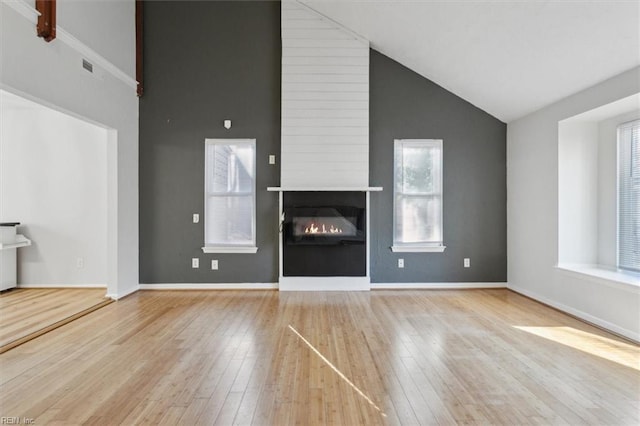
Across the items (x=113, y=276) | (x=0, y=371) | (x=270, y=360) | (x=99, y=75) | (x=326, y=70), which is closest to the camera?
(x=0, y=371)

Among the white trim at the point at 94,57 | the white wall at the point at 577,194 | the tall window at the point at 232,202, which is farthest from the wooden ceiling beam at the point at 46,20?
the white wall at the point at 577,194

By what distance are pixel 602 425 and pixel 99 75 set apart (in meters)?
5.66

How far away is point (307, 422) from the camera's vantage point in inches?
74.2

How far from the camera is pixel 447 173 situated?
17.1 feet

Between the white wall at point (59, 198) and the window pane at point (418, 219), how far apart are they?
4.43 m

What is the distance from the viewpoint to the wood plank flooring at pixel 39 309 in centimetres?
325

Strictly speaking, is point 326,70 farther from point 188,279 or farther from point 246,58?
point 188,279

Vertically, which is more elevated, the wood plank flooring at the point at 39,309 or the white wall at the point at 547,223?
the white wall at the point at 547,223

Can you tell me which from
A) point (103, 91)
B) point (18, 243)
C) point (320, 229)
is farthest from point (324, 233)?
point (18, 243)

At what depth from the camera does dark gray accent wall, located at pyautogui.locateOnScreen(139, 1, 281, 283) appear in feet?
16.8

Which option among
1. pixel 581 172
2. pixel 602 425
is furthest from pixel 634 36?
pixel 602 425

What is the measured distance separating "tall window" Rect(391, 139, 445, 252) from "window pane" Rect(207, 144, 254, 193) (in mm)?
2252

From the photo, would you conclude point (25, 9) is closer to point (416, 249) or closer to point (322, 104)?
point (322, 104)

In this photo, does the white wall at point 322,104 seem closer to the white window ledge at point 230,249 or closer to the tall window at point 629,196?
the white window ledge at point 230,249
